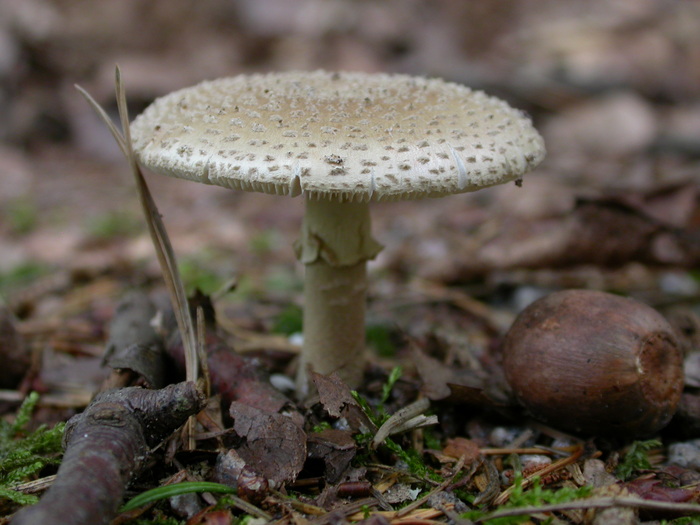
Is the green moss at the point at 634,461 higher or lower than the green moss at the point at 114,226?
higher

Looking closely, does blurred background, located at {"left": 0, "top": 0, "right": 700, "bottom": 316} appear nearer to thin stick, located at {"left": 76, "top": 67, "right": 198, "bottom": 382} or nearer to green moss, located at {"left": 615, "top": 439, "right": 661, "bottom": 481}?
green moss, located at {"left": 615, "top": 439, "right": 661, "bottom": 481}

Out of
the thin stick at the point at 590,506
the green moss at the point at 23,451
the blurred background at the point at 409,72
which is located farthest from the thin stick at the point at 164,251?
the blurred background at the point at 409,72

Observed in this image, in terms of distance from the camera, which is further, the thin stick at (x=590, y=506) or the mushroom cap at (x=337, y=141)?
the mushroom cap at (x=337, y=141)

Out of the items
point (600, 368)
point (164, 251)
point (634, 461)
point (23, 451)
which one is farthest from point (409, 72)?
point (23, 451)

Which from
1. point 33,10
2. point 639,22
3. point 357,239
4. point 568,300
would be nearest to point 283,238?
point 357,239

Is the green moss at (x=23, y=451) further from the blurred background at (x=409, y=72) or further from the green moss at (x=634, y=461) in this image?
the green moss at (x=634, y=461)

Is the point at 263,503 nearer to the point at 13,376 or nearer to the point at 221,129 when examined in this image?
the point at 221,129
